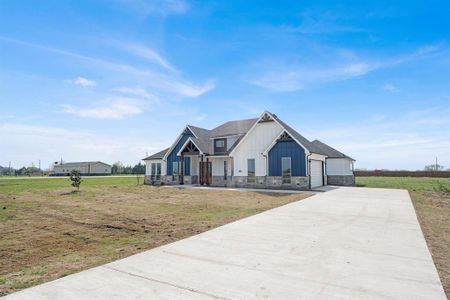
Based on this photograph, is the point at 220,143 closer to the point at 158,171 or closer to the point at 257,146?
the point at 257,146

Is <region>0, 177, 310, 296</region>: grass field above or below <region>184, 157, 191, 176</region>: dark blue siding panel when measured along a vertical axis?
Result: below

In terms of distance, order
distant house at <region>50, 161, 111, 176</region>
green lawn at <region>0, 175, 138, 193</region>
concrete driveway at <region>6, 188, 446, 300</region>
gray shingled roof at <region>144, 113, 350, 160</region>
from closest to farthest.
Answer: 1. concrete driveway at <region>6, 188, 446, 300</region>
2. green lawn at <region>0, 175, 138, 193</region>
3. gray shingled roof at <region>144, 113, 350, 160</region>
4. distant house at <region>50, 161, 111, 176</region>

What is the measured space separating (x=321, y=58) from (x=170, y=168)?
1974cm

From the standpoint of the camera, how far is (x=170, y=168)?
95.0 feet

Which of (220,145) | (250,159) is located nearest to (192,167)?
(220,145)

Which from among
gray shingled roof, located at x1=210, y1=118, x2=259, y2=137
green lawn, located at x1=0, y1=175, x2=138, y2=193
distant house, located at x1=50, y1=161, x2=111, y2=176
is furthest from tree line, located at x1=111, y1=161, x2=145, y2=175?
gray shingled roof, located at x1=210, y1=118, x2=259, y2=137

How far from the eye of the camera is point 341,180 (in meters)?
27.5

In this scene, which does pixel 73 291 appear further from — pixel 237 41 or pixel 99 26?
pixel 237 41

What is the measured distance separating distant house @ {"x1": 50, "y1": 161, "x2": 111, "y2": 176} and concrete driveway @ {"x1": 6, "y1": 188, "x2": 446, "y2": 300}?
3288 inches

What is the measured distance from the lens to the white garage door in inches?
871

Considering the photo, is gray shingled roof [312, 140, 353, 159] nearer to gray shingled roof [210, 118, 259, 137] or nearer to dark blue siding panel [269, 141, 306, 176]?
dark blue siding panel [269, 141, 306, 176]

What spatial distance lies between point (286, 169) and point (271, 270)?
1797 centimetres

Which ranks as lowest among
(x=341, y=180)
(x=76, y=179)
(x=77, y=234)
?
(x=77, y=234)

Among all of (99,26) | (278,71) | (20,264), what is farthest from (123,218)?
(278,71)
